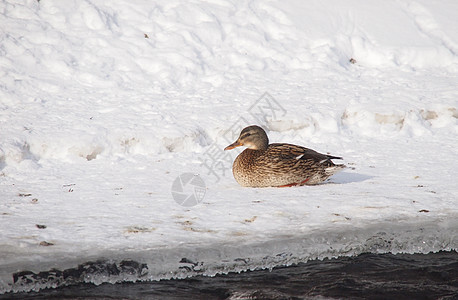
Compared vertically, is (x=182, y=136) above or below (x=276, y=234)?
below

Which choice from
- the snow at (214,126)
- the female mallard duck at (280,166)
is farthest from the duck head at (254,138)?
the snow at (214,126)

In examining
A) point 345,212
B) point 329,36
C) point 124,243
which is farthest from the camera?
point 329,36

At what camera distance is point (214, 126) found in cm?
691

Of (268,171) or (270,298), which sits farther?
(268,171)

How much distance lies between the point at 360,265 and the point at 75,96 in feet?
16.5

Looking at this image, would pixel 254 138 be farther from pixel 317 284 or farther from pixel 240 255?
pixel 317 284

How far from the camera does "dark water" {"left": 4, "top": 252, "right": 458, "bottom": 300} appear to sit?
3453mm

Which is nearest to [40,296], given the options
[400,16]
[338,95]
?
[338,95]

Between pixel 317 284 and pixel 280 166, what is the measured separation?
2.01 m

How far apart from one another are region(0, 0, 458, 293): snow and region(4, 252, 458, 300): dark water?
119 millimetres

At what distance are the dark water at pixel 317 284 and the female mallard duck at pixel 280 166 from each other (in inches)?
64.3

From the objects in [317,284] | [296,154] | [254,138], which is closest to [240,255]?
[317,284]

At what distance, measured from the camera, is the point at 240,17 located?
9.27 metres

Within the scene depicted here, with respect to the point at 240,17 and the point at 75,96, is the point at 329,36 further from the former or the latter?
the point at 75,96
